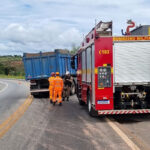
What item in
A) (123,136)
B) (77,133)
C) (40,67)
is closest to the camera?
(123,136)

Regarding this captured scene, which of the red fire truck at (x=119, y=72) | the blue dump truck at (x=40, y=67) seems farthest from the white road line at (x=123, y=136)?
the blue dump truck at (x=40, y=67)

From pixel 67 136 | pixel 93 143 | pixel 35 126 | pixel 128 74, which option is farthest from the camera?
pixel 128 74

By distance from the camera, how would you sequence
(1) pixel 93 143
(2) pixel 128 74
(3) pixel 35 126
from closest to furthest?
(1) pixel 93 143
(3) pixel 35 126
(2) pixel 128 74

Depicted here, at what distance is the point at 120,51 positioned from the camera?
9.11 metres

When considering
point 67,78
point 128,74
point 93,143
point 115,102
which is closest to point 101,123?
point 115,102

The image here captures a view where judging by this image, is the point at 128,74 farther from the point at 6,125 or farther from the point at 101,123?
the point at 6,125

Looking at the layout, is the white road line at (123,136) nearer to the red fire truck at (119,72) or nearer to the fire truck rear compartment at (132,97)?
the red fire truck at (119,72)

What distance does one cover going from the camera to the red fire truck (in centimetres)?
889

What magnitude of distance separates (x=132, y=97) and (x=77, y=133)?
2.74 metres

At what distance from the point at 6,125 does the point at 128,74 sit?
4.16 meters

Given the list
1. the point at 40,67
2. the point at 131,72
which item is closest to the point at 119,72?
the point at 131,72

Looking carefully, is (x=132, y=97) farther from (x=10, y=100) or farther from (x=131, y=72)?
(x=10, y=100)

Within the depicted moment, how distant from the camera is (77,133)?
7539 millimetres

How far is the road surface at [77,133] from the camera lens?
6284 mm
